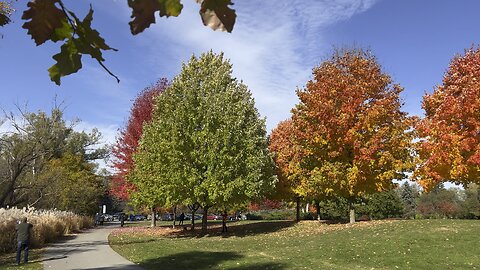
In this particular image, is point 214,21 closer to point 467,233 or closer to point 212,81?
point 467,233

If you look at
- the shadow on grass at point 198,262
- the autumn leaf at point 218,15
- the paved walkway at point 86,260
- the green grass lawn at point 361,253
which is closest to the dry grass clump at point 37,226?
the paved walkway at point 86,260

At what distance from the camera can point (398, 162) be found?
23.8 meters

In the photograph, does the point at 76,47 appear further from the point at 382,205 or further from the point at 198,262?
the point at 382,205

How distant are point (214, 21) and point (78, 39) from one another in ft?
2.66

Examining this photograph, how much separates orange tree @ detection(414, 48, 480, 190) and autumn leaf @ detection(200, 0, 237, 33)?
20.1 meters

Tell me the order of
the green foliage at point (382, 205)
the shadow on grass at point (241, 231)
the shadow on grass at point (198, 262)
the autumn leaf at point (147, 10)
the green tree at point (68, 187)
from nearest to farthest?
the autumn leaf at point (147, 10) < the shadow on grass at point (198, 262) < the shadow on grass at point (241, 231) < the green tree at point (68, 187) < the green foliage at point (382, 205)

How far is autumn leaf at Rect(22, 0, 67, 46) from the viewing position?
1.98 meters

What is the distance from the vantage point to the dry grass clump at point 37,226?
18.6 meters

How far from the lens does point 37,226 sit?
2198 cm

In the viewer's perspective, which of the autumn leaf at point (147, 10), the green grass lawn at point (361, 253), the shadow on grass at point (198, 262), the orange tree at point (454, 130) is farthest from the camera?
the orange tree at point (454, 130)

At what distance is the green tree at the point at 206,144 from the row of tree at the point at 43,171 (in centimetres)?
730

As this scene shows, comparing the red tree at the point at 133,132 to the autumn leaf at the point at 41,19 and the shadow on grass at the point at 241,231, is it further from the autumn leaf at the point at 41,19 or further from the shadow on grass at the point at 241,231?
the autumn leaf at the point at 41,19

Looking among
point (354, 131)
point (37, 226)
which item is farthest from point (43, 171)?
point (354, 131)

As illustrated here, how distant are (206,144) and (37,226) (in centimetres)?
1014
